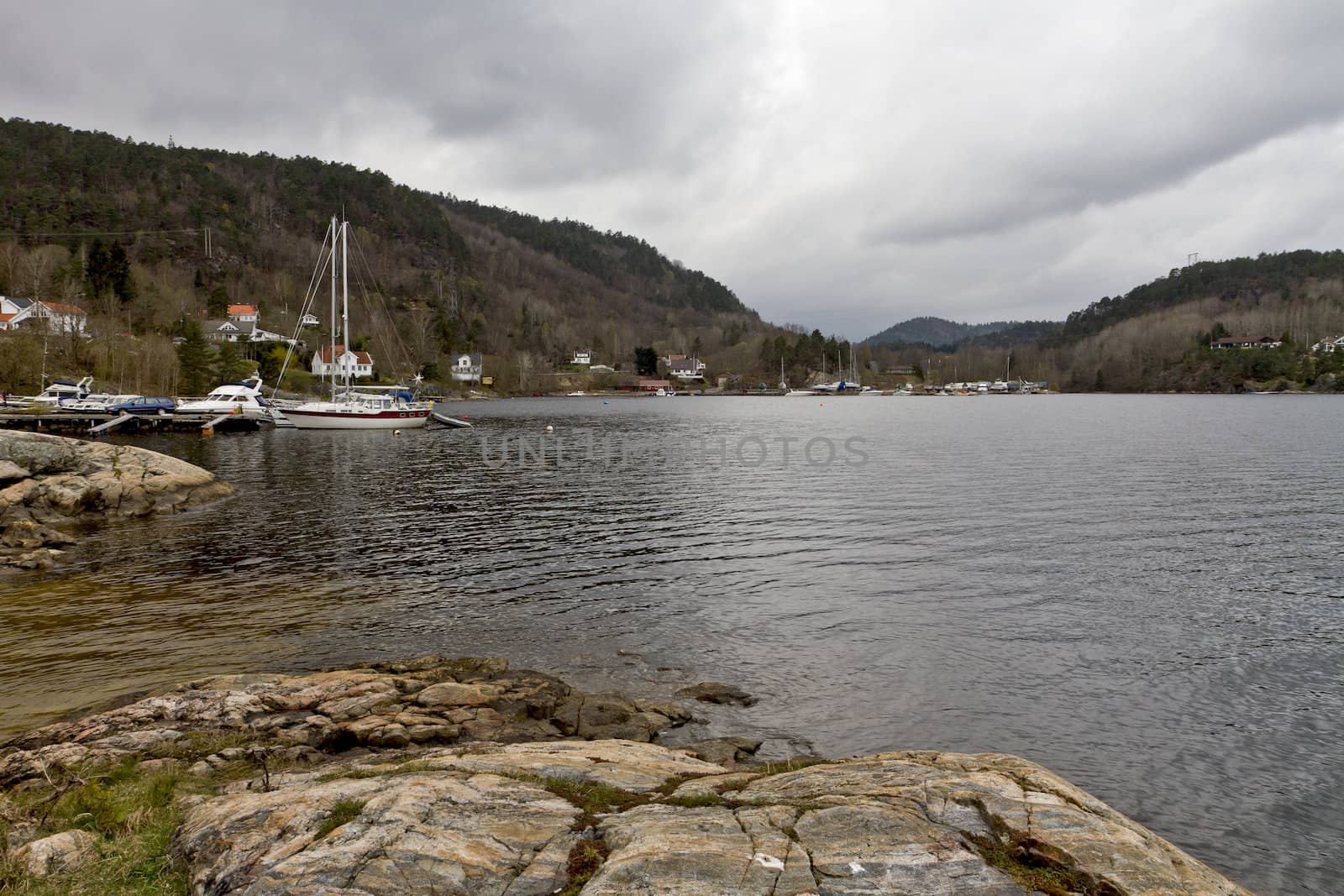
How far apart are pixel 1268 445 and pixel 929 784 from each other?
194 ft

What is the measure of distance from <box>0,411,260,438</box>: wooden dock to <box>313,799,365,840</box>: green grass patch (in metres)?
60.2

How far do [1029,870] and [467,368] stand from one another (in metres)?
184

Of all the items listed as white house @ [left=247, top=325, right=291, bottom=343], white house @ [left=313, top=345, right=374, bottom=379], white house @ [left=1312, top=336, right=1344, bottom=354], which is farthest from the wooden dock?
white house @ [left=1312, top=336, right=1344, bottom=354]

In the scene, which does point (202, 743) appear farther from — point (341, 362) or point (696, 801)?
point (341, 362)

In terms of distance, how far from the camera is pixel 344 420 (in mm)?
64000

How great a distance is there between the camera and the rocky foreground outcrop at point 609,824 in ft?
15.4

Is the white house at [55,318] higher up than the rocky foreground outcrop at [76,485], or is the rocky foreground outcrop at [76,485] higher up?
the white house at [55,318]

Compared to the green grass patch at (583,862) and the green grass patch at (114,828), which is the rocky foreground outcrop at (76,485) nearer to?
the green grass patch at (114,828)

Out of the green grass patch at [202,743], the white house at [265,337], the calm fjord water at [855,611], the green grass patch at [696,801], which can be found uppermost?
the white house at [265,337]

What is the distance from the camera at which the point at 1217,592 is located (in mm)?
16547

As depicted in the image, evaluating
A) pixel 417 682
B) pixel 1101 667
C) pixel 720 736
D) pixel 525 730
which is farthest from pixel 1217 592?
pixel 417 682

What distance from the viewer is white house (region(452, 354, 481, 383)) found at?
17738cm

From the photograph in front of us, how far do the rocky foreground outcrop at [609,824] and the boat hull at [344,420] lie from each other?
196 ft

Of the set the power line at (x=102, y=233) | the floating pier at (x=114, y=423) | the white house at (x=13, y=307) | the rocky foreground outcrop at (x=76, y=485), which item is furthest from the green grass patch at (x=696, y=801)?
the power line at (x=102, y=233)
